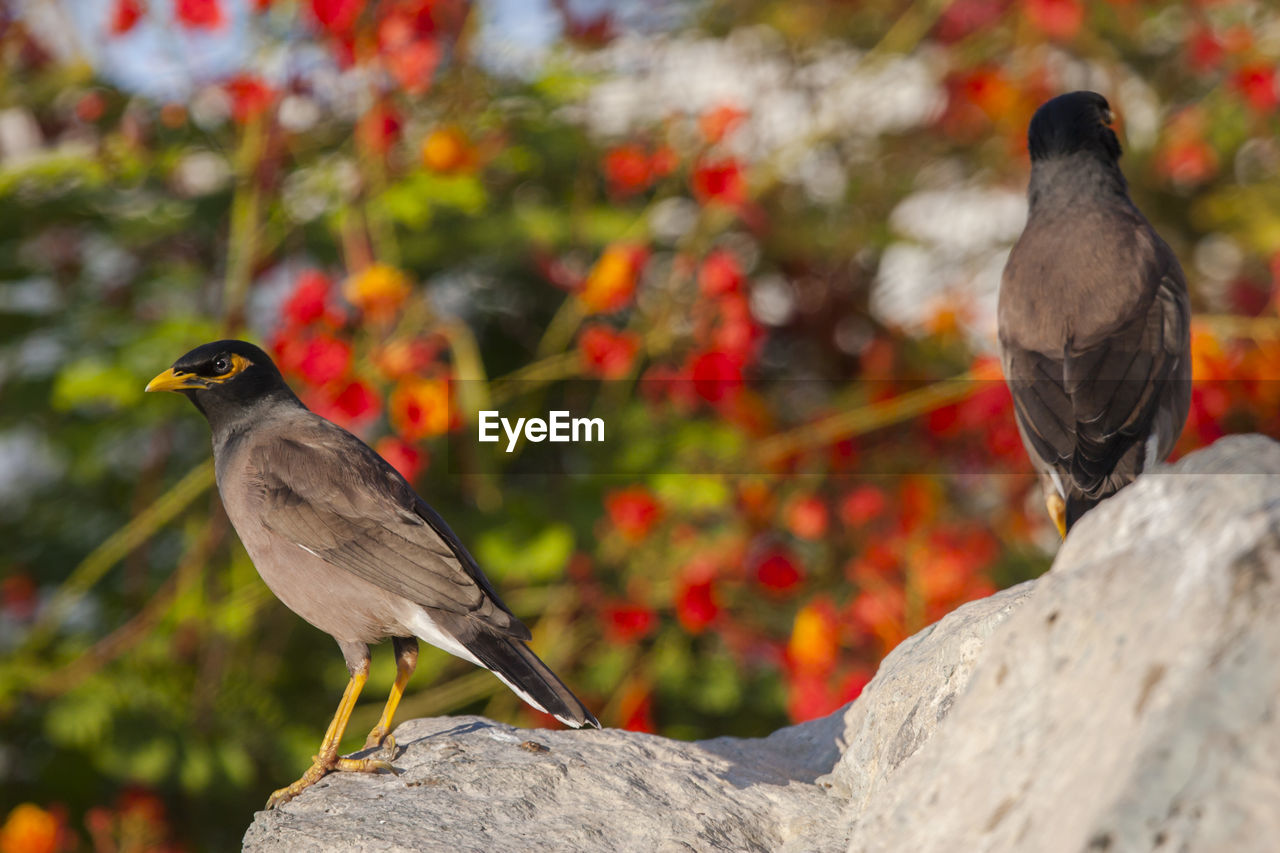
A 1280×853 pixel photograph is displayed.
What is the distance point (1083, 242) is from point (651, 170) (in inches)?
84.7

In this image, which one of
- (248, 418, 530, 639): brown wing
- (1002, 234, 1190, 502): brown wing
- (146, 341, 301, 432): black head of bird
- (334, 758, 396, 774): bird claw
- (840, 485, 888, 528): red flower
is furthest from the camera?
(840, 485, 888, 528): red flower

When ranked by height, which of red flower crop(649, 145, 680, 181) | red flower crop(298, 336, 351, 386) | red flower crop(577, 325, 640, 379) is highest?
red flower crop(649, 145, 680, 181)

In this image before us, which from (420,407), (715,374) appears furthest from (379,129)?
(715,374)

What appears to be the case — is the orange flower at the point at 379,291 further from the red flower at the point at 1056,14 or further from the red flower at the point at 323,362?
the red flower at the point at 1056,14

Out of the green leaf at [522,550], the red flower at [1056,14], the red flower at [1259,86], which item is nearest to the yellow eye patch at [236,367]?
the green leaf at [522,550]

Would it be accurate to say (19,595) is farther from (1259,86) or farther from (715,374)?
(1259,86)

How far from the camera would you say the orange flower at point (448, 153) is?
489 cm

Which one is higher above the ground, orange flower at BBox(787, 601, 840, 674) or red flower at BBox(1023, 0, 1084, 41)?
red flower at BBox(1023, 0, 1084, 41)

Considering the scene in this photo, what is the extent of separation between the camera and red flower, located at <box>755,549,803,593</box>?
5168mm

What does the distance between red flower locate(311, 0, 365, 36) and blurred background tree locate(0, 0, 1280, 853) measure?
0.02m

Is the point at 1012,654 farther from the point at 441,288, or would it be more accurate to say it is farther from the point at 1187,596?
the point at 441,288

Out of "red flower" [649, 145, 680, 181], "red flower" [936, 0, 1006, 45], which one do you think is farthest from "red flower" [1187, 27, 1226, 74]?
"red flower" [649, 145, 680, 181]

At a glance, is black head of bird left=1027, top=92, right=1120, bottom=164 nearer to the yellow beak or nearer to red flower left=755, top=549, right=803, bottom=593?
red flower left=755, top=549, right=803, bottom=593

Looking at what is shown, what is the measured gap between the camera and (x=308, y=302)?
4.50 m
